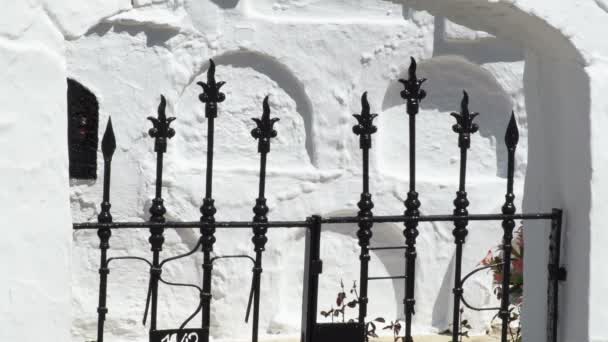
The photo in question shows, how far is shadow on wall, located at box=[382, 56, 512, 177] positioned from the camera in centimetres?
870

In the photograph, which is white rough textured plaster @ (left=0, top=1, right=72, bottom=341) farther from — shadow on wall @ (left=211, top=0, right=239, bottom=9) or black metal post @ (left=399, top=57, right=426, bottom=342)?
shadow on wall @ (left=211, top=0, right=239, bottom=9)

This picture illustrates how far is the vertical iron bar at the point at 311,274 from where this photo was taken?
11.1ft

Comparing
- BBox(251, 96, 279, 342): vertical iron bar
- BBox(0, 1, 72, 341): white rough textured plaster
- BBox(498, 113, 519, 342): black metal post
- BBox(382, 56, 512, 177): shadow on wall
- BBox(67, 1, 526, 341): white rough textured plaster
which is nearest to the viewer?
BBox(0, 1, 72, 341): white rough textured plaster

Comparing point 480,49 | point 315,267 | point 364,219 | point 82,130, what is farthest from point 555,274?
point 480,49

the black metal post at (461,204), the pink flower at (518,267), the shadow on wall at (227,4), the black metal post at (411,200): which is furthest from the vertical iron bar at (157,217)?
the shadow on wall at (227,4)

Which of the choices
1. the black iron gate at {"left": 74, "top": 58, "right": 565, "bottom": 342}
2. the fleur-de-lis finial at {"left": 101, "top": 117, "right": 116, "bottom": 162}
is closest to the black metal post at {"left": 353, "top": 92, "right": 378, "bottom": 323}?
A: the black iron gate at {"left": 74, "top": 58, "right": 565, "bottom": 342}

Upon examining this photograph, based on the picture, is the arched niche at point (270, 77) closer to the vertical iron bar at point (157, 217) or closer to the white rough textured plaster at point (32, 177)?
the vertical iron bar at point (157, 217)

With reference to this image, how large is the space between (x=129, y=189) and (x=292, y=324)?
1.44 meters

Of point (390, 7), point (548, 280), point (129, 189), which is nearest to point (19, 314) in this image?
point (548, 280)

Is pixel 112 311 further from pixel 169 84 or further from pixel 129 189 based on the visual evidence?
pixel 169 84

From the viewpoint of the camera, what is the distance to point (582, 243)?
3244mm

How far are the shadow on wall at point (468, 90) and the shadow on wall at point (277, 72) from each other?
1.85ft

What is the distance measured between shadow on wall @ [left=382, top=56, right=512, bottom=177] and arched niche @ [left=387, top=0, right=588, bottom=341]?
16.8 ft

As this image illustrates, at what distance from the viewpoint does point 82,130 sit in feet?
26.6
